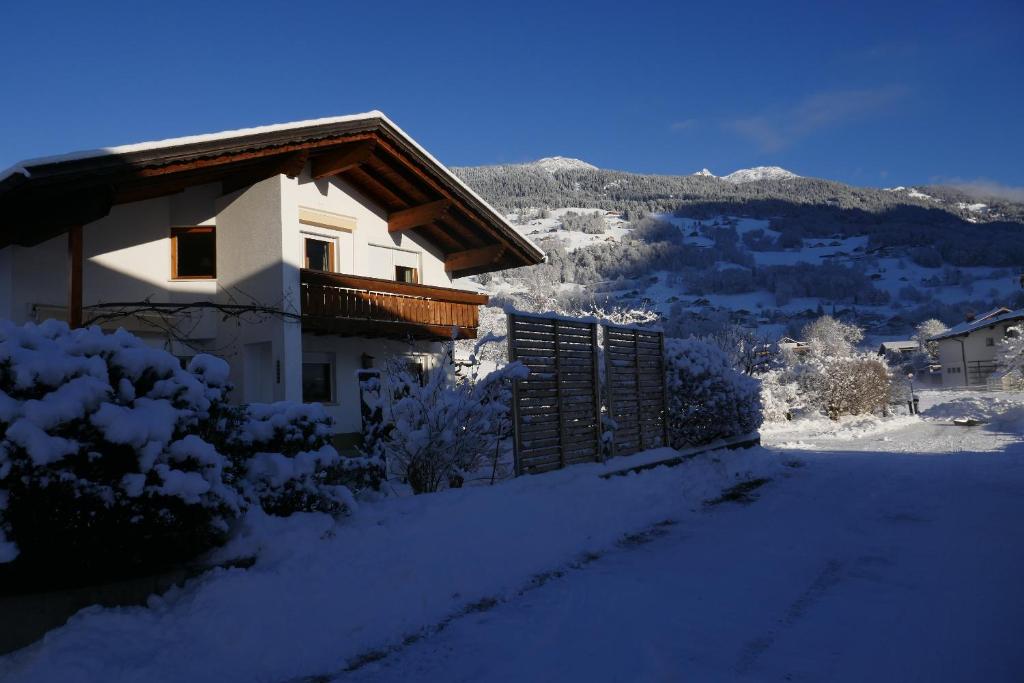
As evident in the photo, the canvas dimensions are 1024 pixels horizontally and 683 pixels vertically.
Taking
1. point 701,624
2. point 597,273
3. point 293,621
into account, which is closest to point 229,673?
point 293,621

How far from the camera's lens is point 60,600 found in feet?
13.5

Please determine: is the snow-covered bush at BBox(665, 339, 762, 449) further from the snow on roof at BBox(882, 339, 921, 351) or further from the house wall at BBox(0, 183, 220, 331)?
the snow on roof at BBox(882, 339, 921, 351)

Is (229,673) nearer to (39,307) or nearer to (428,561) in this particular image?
(428,561)

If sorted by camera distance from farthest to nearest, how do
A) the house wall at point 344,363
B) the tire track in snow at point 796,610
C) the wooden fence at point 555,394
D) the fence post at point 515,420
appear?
the house wall at point 344,363 → the wooden fence at point 555,394 → the fence post at point 515,420 → the tire track in snow at point 796,610

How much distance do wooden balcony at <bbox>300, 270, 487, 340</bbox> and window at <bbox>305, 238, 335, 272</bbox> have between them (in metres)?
1.46

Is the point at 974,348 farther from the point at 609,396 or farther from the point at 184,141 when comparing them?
the point at 184,141

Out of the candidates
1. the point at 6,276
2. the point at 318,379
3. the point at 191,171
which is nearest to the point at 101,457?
the point at 191,171

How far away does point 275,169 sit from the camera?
14.2 metres

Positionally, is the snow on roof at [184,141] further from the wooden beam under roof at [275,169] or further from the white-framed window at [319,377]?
the white-framed window at [319,377]

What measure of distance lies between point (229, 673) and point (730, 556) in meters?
4.63

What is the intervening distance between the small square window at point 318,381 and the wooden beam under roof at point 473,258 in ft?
15.3

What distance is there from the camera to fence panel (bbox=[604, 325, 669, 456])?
440 inches

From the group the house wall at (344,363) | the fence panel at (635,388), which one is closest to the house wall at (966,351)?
the fence panel at (635,388)

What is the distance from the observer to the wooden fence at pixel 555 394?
8.79 meters
